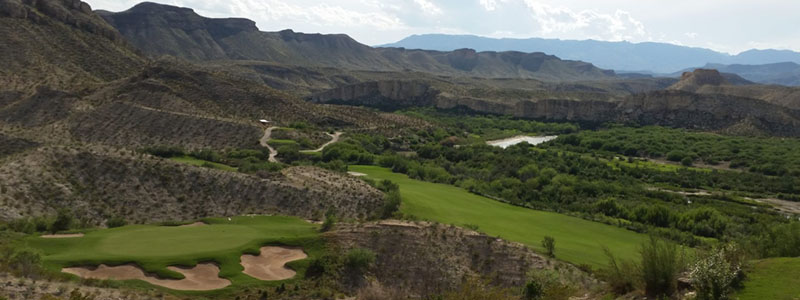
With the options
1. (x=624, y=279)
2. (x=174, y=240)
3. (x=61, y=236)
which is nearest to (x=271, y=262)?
(x=174, y=240)

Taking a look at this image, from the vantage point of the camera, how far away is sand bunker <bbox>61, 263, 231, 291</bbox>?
18828 millimetres

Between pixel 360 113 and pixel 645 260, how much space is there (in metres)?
82.4

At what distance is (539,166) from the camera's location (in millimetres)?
68625

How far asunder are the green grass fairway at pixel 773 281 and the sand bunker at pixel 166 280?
1616 cm

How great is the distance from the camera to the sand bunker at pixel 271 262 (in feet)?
68.0

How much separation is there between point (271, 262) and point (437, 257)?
731 centimetres

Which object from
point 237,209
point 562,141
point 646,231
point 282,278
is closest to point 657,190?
point 646,231

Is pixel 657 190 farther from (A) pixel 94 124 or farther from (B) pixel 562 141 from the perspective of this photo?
(A) pixel 94 124

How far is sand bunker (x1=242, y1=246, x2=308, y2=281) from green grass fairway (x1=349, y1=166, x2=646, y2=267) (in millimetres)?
11669

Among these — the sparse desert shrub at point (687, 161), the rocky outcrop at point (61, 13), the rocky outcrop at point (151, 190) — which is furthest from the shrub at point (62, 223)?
the sparse desert shrub at point (687, 161)

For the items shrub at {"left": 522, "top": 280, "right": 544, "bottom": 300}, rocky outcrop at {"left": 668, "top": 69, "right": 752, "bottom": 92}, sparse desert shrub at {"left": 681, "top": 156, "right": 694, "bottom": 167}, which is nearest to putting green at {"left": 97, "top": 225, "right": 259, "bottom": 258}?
shrub at {"left": 522, "top": 280, "right": 544, "bottom": 300}

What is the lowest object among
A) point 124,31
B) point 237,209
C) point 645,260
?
point 237,209

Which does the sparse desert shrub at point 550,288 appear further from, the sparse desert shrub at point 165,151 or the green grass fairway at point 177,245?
the sparse desert shrub at point 165,151

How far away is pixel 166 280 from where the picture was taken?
753 inches
